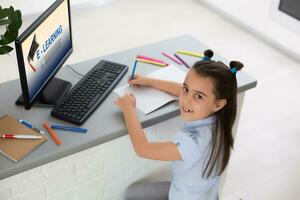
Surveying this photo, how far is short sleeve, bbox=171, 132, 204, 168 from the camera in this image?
1479mm

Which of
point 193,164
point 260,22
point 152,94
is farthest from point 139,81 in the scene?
point 260,22

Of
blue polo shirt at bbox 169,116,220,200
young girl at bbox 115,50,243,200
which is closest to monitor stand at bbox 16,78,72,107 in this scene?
young girl at bbox 115,50,243,200

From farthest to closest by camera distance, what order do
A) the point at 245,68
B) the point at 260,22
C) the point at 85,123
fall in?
the point at 260,22 < the point at 245,68 < the point at 85,123

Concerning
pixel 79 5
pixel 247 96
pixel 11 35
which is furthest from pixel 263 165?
pixel 79 5

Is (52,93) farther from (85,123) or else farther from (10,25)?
(10,25)

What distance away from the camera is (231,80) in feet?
4.79

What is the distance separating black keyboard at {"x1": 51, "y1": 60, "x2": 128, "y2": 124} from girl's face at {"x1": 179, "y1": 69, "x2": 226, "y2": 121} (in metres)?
0.37

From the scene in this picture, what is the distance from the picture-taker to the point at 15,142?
1471mm

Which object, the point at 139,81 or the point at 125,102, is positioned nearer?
the point at 125,102

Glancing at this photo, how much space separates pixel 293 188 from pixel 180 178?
4.03 ft

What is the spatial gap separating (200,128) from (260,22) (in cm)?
286

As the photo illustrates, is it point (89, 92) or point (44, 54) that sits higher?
point (44, 54)

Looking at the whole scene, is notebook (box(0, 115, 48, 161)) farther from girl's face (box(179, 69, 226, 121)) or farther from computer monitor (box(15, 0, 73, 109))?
girl's face (box(179, 69, 226, 121))

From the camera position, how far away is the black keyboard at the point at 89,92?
5.22 ft
